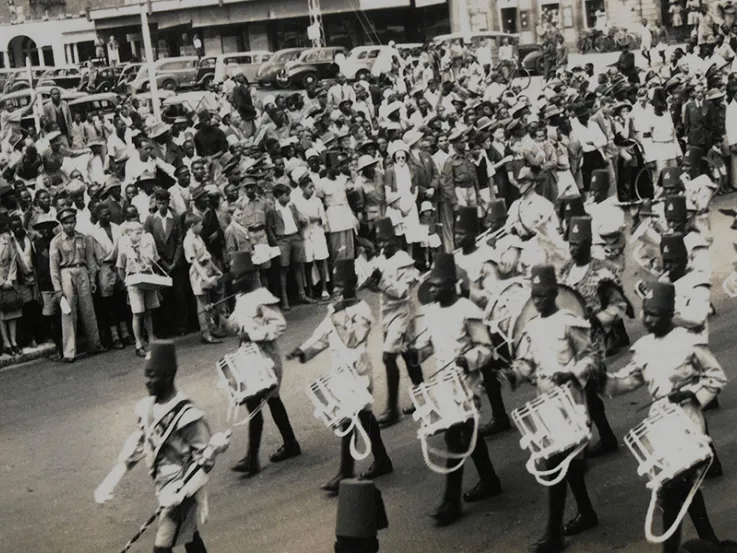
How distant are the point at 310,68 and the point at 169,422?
29706mm

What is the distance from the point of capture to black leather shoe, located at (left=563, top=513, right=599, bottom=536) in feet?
31.7

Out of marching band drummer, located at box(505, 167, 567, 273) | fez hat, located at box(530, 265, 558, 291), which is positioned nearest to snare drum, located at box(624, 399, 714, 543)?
fez hat, located at box(530, 265, 558, 291)

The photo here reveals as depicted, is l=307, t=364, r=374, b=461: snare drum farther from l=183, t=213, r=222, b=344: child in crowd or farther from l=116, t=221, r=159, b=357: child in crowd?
l=183, t=213, r=222, b=344: child in crowd

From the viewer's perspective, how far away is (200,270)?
57.4 feet

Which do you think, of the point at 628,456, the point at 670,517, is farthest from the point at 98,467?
the point at 670,517

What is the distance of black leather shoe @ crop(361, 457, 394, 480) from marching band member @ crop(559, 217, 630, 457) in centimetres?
174

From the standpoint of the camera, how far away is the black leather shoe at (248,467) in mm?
11883

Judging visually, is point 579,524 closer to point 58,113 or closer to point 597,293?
point 597,293

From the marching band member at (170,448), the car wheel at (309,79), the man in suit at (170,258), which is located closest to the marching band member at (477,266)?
the marching band member at (170,448)

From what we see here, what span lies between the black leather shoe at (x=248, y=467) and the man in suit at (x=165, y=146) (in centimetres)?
1060

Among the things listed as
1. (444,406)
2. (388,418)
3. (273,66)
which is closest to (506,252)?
(388,418)

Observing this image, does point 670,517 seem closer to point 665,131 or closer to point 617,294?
point 617,294

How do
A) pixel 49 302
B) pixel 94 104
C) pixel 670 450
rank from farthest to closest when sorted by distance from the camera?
1. pixel 94 104
2. pixel 49 302
3. pixel 670 450

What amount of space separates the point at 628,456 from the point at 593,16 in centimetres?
4642
